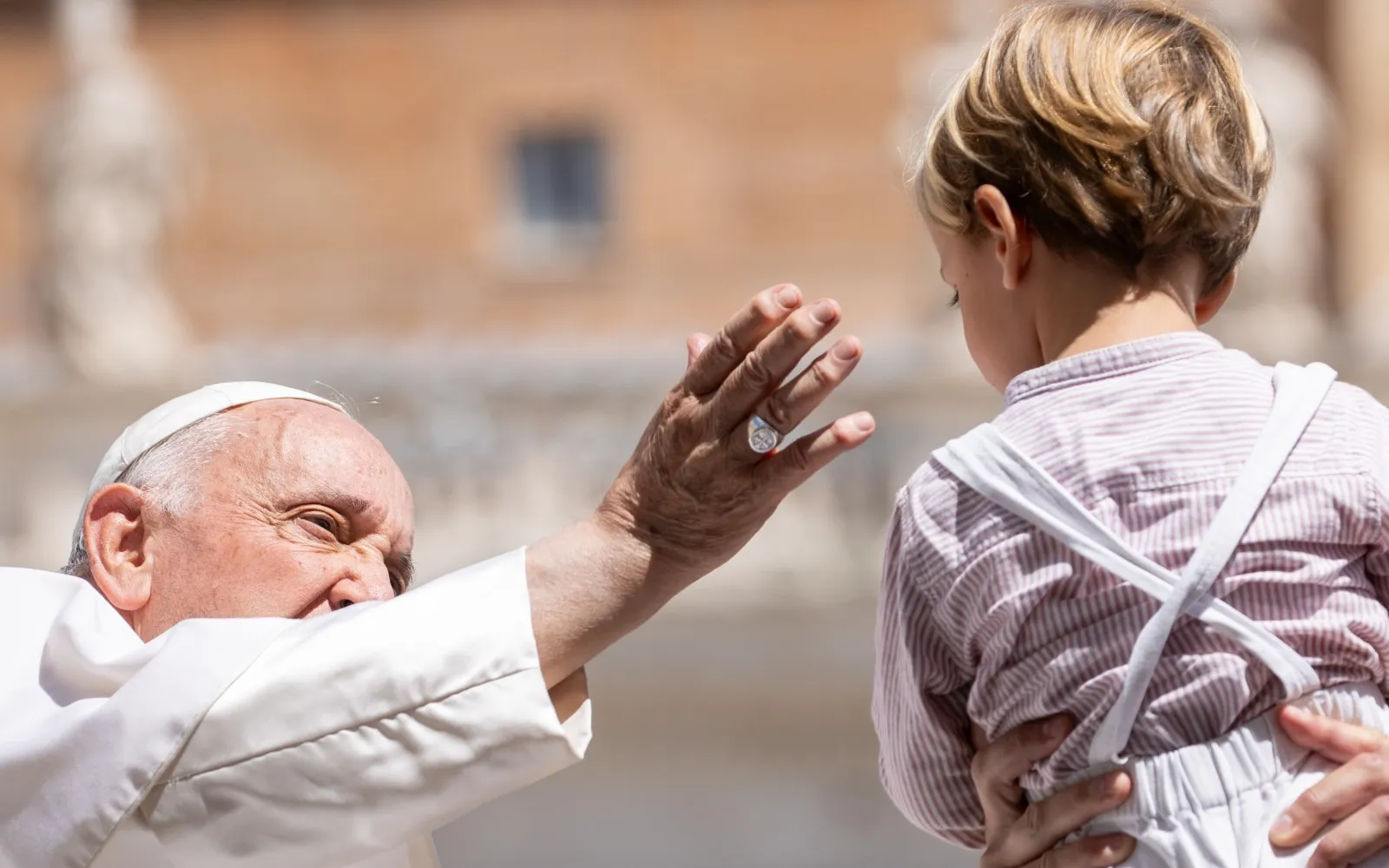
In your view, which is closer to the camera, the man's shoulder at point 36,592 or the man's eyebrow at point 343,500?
the man's shoulder at point 36,592

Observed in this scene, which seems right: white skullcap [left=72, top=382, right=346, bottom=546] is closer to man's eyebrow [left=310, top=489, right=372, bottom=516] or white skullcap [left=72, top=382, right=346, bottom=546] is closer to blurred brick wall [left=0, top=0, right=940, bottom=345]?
man's eyebrow [left=310, top=489, right=372, bottom=516]

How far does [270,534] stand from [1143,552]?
1.01m

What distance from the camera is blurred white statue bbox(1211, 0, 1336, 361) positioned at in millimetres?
8875

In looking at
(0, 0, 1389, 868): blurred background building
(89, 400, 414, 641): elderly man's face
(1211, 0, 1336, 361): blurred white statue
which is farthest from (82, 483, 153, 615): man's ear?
(1211, 0, 1336, 361): blurred white statue

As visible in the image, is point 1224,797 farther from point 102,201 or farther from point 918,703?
point 102,201

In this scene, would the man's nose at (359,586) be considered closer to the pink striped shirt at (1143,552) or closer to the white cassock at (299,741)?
the white cassock at (299,741)

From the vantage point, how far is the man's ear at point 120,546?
235 cm

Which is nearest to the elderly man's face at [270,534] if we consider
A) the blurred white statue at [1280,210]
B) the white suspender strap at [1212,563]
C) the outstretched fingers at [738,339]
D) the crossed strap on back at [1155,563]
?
the outstretched fingers at [738,339]

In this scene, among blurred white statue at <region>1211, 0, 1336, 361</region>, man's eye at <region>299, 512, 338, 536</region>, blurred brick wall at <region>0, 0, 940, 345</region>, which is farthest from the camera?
blurred brick wall at <region>0, 0, 940, 345</region>

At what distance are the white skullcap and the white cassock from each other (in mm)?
429

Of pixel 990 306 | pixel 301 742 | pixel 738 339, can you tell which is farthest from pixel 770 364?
pixel 301 742

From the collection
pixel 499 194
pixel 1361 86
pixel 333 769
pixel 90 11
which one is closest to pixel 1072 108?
pixel 333 769

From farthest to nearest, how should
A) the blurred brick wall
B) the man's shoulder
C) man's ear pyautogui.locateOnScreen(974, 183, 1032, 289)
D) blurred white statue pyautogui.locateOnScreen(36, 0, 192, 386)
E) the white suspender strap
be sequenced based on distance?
the blurred brick wall
blurred white statue pyautogui.locateOnScreen(36, 0, 192, 386)
the man's shoulder
man's ear pyautogui.locateOnScreen(974, 183, 1032, 289)
the white suspender strap

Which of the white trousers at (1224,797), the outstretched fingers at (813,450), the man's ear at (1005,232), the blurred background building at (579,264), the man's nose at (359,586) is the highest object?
the man's ear at (1005,232)
